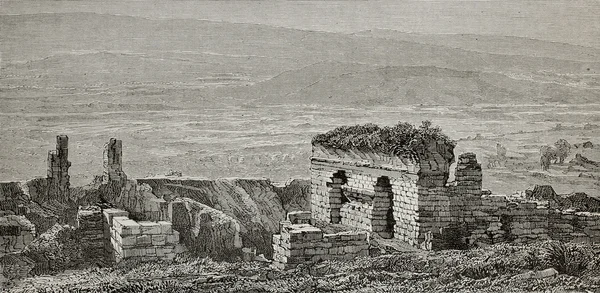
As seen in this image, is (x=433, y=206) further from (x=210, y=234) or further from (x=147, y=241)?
(x=147, y=241)

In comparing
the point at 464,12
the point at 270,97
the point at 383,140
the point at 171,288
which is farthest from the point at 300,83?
the point at 171,288

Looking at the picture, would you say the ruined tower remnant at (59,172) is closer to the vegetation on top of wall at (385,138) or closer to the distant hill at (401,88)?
the vegetation on top of wall at (385,138)

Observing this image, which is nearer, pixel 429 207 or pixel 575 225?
pixel 429 207

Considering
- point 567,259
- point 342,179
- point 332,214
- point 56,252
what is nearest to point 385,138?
point 342,179

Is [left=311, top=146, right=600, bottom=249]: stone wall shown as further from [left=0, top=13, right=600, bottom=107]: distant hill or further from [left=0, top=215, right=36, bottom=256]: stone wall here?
[left=0, top=13, right=600, bottom=107]: distant hill

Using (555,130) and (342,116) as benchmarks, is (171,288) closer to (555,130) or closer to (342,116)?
(342,116)

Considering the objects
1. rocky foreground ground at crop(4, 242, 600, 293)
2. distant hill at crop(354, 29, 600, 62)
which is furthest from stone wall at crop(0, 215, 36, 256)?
distant hill at crop(354, 29, 600, 62)
